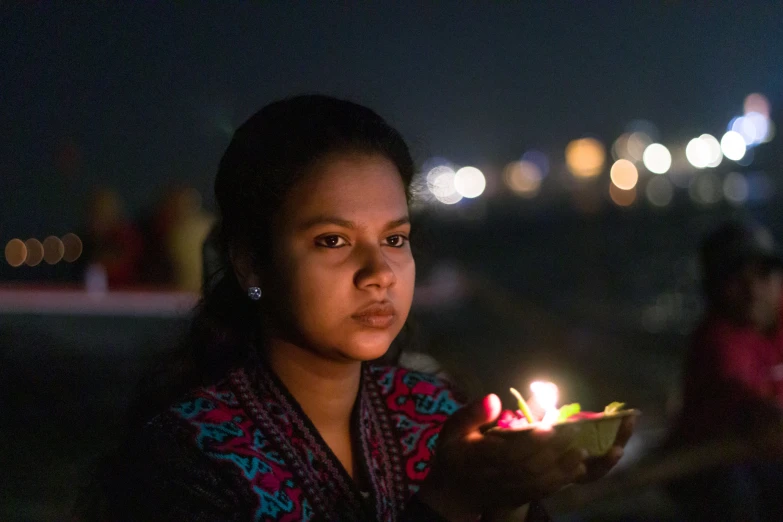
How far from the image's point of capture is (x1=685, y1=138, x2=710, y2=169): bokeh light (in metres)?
73.1

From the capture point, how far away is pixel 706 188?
6412 centimetres

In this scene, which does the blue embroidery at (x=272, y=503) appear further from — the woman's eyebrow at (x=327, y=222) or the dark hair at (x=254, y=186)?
the woman's eyebrow at (x=327, y=222)

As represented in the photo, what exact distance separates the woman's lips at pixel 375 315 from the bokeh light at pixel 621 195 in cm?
5708

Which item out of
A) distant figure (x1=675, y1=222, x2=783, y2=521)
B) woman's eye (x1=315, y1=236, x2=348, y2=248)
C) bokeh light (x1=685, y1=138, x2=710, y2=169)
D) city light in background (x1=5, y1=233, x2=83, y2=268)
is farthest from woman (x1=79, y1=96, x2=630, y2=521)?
bokeh light (x1=685, y1=138, x2=710, y2=169)

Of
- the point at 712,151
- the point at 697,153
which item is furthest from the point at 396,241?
the point at 697,153

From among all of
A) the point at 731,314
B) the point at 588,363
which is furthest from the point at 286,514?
the point at 588,363

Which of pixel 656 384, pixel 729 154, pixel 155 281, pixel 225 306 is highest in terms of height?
pixel 729 154

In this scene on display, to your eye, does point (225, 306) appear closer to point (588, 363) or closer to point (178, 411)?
point (178, 411)

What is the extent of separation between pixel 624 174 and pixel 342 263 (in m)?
74.6

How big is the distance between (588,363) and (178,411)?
1020 cm

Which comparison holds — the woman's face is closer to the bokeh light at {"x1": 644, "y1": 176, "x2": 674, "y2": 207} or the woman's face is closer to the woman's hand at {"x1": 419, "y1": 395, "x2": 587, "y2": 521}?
the woman's hand at {"x1": 419, "y1": 395, "x2": 587, "y2": 521}

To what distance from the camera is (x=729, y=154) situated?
64.5 meters

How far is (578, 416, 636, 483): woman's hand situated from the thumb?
0.23 metres

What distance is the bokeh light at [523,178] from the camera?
78125 mm
